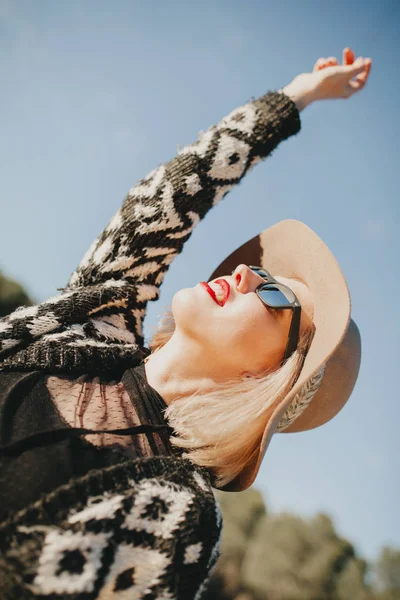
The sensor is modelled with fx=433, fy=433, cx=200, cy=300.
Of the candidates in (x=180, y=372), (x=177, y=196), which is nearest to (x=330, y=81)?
(x=177, y=196)

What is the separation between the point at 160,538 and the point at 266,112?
6.99 ft

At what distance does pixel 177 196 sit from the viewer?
2.27 metres

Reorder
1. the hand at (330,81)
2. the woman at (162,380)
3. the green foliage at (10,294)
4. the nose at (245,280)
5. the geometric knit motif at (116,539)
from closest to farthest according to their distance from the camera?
1. the geometric knit motif at (116,539)
2. the woman at (162,380)
3. the nose at (245,280)
4. the hand at (330,81)
5. the green foliage at (10,294)

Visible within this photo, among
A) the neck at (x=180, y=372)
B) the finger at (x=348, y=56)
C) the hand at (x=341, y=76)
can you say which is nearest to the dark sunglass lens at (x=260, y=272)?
the neck at (x=180, y=372)

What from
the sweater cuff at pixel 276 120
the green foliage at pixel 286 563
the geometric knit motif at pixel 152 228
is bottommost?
the green foliage at pixel 286 563

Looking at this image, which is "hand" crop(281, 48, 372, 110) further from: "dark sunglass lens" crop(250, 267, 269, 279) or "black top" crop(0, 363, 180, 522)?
"black top" crop(0, 363, 180, 522)

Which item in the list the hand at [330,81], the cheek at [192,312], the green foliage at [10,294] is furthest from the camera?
the green foliage at [10,294]

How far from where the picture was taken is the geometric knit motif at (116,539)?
48.1 inches

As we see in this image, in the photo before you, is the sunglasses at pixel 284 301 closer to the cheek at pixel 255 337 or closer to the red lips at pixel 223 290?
the cheek at pixel 255 337

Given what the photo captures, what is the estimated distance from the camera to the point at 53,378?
1856 millimetres

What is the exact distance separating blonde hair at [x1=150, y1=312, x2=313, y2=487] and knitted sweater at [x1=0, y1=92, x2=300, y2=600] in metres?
0.09

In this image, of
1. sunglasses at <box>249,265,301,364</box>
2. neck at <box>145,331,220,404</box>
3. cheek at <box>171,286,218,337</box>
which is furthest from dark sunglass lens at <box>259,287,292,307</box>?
neck at <box>145,331,220,404</box>

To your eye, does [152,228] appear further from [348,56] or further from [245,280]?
[348,56]

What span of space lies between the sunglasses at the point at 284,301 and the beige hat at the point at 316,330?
0.10m
